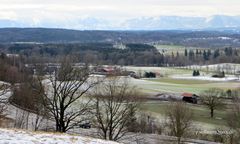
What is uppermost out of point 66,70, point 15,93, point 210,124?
point 66,70

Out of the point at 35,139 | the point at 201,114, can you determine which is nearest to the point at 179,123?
the point at 35,139

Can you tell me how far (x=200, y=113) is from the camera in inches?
3066

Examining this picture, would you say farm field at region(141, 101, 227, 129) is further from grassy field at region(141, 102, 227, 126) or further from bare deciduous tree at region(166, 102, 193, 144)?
bare deciduous tree at region(166, 102, 193, 144)

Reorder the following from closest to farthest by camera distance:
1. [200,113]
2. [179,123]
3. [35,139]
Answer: [35,139], [179,123], [200,113]

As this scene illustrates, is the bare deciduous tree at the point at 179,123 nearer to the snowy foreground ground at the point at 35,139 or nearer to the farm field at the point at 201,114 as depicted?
the farm field at the point at 201,114

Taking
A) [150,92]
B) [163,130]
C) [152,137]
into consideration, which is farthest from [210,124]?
[150,92]

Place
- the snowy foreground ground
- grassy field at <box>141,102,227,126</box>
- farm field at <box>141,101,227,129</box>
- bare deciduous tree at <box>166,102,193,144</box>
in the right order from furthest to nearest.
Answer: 1. grassy field at <box>141,102,227,126</box>
2. farm field at <box>141,101,227,129</box>
3. bare deciduous tree at <box>166,102,193,144</box>
4. the snowy foreground ground

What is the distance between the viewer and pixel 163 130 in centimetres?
5478

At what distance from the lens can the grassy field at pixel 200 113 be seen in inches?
2694

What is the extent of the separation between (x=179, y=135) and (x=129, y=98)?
8466 millimetres

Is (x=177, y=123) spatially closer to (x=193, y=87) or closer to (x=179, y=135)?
(x=179, y=135)

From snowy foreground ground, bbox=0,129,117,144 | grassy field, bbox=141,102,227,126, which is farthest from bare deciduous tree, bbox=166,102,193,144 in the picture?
snowy foreground ground, bbox=0,129,117,144

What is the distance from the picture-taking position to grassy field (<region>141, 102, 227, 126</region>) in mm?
68438

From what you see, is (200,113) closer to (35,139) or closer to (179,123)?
(179,123)
